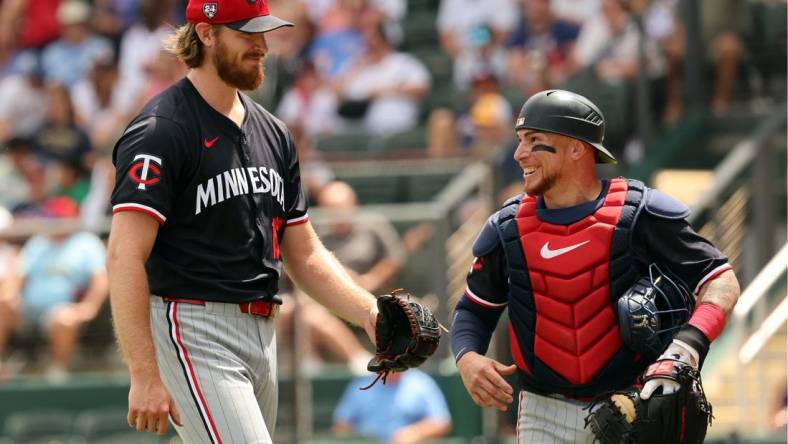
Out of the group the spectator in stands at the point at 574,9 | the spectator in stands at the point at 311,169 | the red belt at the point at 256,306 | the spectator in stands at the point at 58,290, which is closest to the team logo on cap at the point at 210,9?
the red belt at the point at 256,306

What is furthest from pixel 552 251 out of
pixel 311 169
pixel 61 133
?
pixel 61 133

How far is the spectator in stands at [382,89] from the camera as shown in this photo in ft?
41.1

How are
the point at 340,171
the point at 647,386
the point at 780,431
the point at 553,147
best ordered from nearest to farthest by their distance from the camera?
the point at 647,386, the point at 553,147, the point at 780,431, the point at 340,171

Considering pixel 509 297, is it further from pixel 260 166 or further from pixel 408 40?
pixel 408 40

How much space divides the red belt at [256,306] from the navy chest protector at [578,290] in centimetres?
84

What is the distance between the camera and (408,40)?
1378 cm

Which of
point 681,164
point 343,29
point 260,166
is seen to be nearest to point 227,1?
point 260,166

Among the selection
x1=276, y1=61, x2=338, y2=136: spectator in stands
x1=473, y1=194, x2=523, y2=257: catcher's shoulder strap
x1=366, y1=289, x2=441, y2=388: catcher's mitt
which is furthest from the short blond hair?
x1=276, y1=61, x2=338, y2=136: spectator in stands

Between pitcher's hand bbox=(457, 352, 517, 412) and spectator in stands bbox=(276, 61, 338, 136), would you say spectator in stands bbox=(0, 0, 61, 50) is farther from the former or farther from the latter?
pitcher's hand bbox=(457, 352, 517, 412)

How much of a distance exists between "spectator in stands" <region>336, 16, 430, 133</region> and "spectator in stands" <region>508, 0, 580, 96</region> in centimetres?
85

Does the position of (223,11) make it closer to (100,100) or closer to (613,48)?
(613,48)

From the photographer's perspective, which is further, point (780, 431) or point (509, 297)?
point (780, 431)

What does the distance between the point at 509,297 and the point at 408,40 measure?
8905 millimetres

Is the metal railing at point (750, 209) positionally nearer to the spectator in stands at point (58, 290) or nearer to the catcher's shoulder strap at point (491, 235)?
the spectator in stands at point (58, 290)
